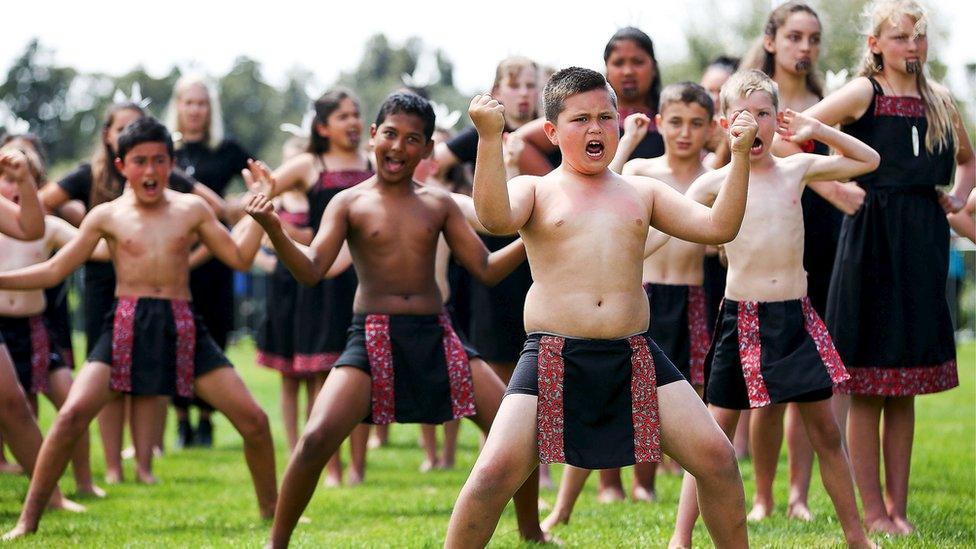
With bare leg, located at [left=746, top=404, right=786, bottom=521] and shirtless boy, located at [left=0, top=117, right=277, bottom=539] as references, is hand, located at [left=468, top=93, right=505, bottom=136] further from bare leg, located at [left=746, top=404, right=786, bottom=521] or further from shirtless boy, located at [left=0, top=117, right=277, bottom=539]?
bare leg, located at [left=746, top=404, right=786, bottom=521]

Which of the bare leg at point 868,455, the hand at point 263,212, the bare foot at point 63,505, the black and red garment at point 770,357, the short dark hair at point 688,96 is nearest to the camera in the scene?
the hand at point 263,212

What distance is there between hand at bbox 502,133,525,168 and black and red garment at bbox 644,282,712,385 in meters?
1.06

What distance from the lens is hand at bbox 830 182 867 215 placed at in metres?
6.50

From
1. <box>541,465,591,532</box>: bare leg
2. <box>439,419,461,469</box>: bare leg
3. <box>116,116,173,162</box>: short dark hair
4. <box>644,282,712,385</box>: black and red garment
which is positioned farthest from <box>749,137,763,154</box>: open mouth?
<box>439,419,461,469</box>: bare leg

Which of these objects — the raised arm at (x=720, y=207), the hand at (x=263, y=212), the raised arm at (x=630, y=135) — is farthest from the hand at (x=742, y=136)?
the hand at (x=263, y=212)

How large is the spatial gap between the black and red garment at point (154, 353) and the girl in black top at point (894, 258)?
315cm

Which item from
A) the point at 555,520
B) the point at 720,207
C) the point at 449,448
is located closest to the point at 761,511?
the point at 555,520

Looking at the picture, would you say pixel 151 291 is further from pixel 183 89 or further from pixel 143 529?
pixel 183 89

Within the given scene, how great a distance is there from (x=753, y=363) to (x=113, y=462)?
4906mm

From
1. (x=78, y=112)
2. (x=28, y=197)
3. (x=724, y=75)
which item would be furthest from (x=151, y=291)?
(x=78, y=112)

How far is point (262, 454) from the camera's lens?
22.4 ft

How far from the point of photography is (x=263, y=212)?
5.43 metres

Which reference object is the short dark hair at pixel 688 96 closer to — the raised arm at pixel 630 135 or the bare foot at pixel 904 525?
the raised arm at pixel 630 135

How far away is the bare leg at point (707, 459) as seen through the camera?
4.69 metres
